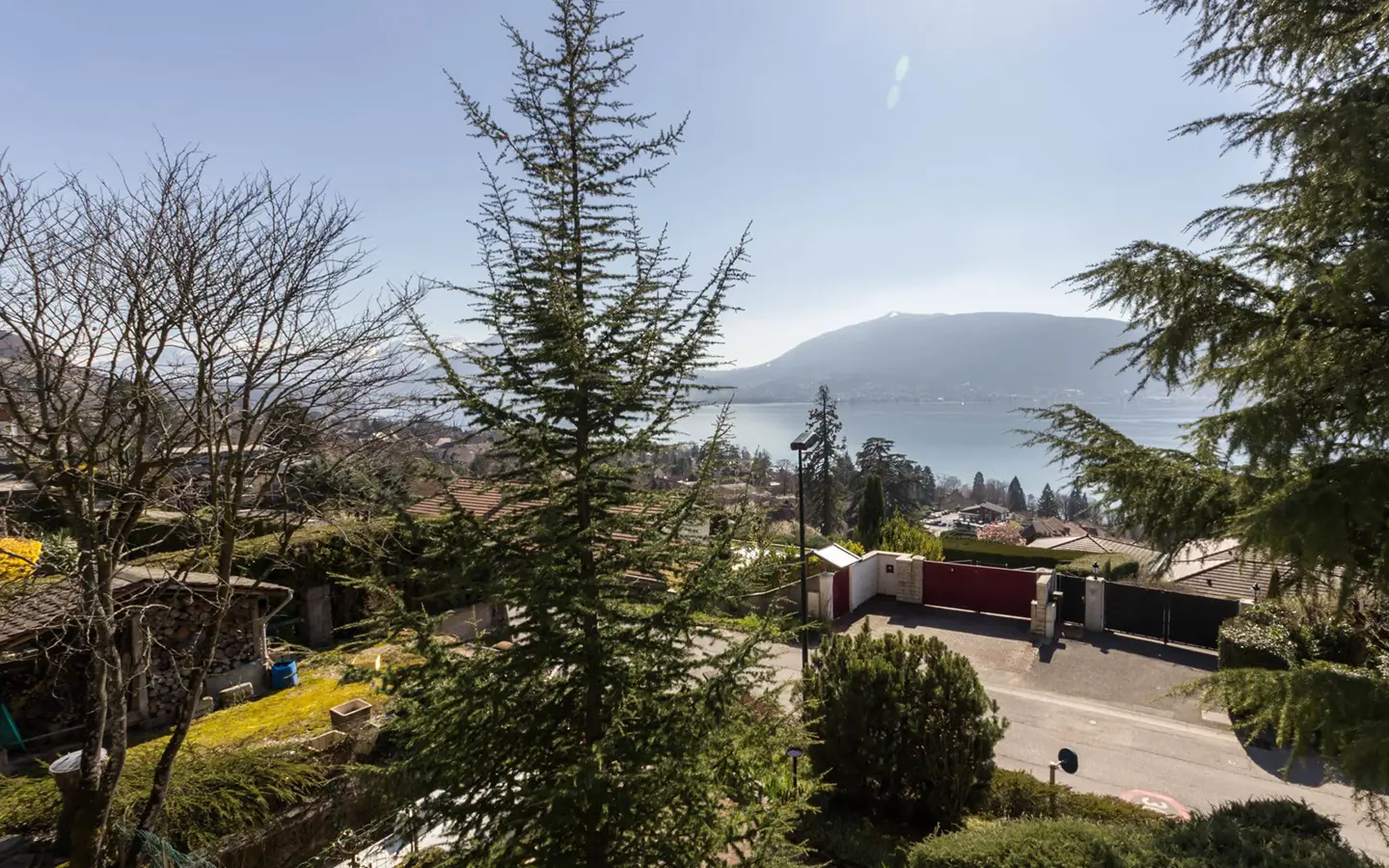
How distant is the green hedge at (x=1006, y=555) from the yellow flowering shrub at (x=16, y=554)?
22.7 metres

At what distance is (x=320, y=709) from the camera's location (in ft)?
32.5

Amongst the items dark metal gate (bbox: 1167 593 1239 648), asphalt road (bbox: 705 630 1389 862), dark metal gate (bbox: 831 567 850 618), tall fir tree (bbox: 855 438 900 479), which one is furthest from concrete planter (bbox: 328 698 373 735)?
tall fir tree (bbox: 855 438 900 479)

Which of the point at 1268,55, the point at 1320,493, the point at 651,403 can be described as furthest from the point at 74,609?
the point at 1268,55

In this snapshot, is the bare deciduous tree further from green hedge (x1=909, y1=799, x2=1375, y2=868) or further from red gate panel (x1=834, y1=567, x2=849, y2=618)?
red gate panel (x1=834, y1=567, x2=849, y2=618)

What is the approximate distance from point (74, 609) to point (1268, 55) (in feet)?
35.5

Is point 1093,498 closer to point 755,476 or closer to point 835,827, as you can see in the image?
point 755,476

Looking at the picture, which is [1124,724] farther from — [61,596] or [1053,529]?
[1053,529]

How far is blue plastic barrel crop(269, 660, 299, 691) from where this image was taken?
11.1m

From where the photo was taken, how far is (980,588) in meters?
16.9

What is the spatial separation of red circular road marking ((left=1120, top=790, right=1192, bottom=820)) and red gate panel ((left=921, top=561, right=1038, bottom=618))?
7166 mm

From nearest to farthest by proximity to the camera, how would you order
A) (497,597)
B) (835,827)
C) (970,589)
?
1. (497,597)
2. (835,827)
3. (970,589)

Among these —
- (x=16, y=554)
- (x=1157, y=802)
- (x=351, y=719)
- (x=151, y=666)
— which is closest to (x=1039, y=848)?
(x=1157, y=802)

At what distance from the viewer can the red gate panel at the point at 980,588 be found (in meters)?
16.3

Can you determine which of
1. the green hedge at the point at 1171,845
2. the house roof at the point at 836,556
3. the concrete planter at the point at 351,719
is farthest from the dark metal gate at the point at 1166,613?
the concrete planter at the point at 351,719
